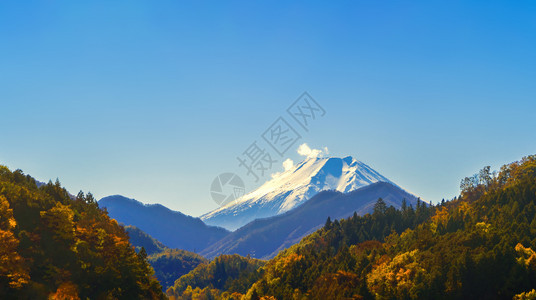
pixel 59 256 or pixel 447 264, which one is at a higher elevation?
pixel 59 256

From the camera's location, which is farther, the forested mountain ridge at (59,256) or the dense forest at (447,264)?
the dense forest at (447,264)

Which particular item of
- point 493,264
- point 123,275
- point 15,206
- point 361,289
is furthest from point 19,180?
point 493,264

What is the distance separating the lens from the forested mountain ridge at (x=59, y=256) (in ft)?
333

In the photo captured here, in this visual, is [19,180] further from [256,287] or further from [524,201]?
[524,201]

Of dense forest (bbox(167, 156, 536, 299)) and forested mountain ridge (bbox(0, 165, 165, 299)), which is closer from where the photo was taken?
forested mountain ridge (bbox(0, 165, 165, 299))

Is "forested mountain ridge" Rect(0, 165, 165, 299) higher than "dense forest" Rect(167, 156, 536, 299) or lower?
higher

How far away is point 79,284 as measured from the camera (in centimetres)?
11325

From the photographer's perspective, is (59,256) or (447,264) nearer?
(59,256)

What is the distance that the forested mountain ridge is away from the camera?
101438mm

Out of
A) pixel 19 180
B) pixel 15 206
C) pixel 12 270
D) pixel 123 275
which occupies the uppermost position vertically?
pixel 19 180

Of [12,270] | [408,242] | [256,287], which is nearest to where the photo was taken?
[12,270]

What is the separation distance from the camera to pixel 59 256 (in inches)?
4616

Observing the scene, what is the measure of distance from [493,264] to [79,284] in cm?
10930

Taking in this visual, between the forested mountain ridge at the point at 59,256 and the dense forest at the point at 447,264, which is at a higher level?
the forested mountain ridge at the point at 59,256
